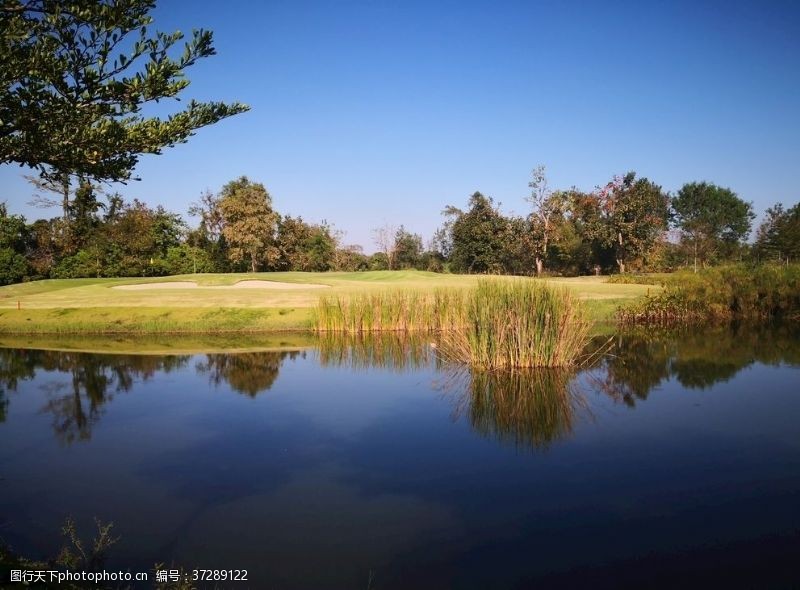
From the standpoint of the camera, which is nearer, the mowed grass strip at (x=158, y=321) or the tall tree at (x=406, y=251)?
the mowed grass strip at (x=158, y=321)

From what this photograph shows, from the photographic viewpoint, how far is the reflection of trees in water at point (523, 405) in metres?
7.71

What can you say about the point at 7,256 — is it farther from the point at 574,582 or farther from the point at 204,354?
the point at 574,582

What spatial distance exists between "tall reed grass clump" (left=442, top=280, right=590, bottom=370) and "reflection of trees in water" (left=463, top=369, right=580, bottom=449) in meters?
0.34

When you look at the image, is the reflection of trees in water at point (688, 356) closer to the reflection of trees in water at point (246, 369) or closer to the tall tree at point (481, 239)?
the reflection of trees in water at point (246, 369)

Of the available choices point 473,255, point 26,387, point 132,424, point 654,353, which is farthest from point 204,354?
point 473,255

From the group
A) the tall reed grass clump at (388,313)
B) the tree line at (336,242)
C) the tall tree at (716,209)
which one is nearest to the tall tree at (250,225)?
the tree line at (336,242)

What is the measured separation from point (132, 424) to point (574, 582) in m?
6.94

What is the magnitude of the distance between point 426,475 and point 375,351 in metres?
8.04

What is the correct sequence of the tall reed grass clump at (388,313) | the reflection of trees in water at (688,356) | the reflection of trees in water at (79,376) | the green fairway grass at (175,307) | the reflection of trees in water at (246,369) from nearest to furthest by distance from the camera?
1. the reflection of trees in water at (79,376)
2. the reflection of trees in water at (688,356)
3. the reflection of trees in water at (246,369)
4. the tall reed grass clump at (388,313)
5. the green fairway grass at (175,307)

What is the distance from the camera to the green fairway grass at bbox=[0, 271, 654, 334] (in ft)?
61.6

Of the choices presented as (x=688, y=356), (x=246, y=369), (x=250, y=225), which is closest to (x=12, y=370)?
(x=246, y=369)

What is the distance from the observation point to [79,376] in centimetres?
1231

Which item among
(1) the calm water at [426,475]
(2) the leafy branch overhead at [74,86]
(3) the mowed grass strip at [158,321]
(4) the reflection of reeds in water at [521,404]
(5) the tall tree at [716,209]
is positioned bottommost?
(1) the calm water at [426,475]

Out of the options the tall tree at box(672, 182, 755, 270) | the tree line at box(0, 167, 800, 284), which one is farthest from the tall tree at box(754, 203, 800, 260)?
the tall tree at box(672, 182, 755, 270)
